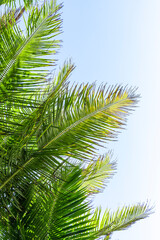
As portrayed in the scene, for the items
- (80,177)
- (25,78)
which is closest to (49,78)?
(25,78)

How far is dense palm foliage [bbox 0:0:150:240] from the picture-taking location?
2.66m

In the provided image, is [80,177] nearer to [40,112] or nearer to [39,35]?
[40,112]

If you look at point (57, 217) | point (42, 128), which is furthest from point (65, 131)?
point (57, 217)

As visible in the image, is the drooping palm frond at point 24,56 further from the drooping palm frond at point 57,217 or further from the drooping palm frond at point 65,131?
the drooping palm frond at point 57,217

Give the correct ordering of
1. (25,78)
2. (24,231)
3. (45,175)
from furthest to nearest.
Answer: (24,231) → (25,78) → (45,175)

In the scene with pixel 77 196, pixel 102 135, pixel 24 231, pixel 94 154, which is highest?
pixel 102 135

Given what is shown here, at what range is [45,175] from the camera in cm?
263

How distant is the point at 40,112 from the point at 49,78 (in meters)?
0.32

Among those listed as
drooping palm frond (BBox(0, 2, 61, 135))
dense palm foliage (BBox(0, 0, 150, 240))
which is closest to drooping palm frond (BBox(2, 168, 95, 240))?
dense palm foliage (BBox(0, 0, 150, 240))

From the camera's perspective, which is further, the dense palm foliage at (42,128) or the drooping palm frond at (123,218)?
the drooping palm frond at (123,218)

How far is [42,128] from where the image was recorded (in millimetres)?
Result: 2846

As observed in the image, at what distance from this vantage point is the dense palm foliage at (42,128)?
105 inches

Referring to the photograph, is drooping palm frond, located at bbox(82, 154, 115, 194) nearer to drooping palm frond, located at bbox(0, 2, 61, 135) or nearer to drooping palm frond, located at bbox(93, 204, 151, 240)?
drooping palm frond, located at bbox(93, 204, 151, 240)

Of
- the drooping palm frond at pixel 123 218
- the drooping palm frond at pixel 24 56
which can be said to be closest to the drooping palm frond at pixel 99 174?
the drooping palm frond at pixel 123 218
